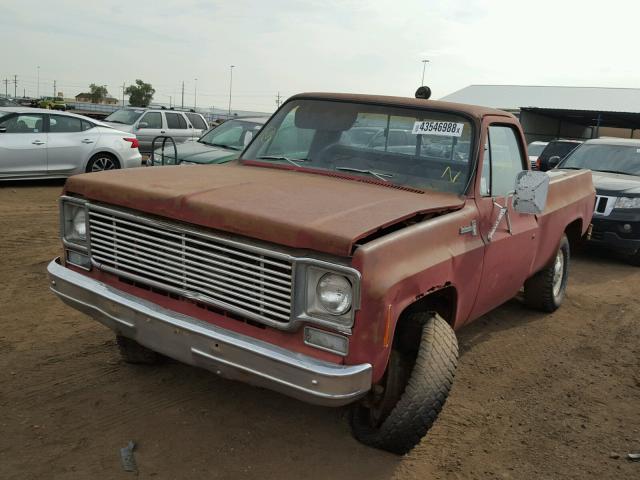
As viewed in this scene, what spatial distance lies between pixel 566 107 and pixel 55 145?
26023mm

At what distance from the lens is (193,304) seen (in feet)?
9.84

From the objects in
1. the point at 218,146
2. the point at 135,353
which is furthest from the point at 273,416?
the point at 218,146

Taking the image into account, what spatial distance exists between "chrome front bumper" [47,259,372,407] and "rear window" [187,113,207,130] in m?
14.3

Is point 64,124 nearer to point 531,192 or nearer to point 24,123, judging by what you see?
point 24,123

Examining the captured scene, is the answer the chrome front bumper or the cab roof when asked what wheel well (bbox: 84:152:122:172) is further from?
the chrome front bumper

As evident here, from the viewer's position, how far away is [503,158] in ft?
14.3

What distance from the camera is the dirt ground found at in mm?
3049

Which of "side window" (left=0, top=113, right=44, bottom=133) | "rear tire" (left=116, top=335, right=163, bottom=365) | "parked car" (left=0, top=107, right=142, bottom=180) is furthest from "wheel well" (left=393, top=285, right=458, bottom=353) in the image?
"side window" (left=0, top=113, right=44, bottom=133)

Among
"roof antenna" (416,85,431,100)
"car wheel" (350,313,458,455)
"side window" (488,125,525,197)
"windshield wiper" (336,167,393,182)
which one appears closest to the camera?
"car wheel" (350,313,458,455)

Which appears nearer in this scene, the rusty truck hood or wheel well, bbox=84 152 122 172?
the rusty truck hood

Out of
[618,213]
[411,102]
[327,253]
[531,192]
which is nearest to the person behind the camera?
[327,253]

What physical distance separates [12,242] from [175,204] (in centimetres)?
492

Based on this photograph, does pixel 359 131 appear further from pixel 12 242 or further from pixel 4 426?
pixel 12 242

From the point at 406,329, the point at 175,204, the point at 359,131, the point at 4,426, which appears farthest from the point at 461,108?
the point at 4,426
